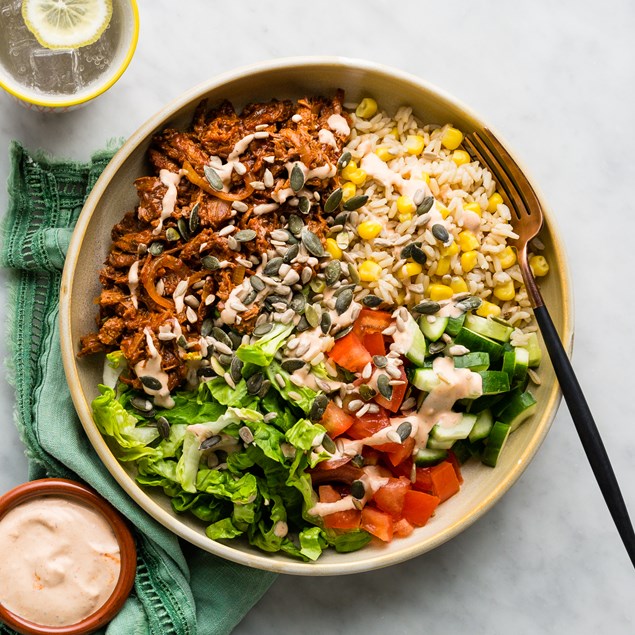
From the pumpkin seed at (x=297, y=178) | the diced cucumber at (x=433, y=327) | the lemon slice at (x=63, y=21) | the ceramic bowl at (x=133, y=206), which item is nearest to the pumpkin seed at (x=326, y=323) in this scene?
the diced cucumber at (x=433, y=327)

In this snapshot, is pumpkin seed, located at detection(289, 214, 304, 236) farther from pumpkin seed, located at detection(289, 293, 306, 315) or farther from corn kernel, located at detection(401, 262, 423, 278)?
corn kernel, located at detection(401, 262, 423, 278)

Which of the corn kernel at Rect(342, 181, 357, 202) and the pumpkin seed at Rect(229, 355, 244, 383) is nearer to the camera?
the pumpkin seed at Rect(229, 355, 244, 383)

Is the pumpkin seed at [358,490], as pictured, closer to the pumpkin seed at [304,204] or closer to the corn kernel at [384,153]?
the pumpkin seed at [304,204]

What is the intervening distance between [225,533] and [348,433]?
0.59m

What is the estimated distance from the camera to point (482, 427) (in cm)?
302

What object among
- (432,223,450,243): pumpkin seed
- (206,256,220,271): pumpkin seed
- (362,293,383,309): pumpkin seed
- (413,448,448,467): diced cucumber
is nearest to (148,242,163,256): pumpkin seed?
(206,256,220,271): pumpkin seed

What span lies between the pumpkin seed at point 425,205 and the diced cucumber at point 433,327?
39 cm

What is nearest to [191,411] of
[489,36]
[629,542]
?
[629,542]

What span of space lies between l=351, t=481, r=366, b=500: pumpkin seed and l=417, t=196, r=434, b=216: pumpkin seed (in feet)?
3.35

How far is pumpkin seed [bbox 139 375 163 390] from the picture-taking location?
284 centimetres

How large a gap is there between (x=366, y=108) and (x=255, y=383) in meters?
1.16

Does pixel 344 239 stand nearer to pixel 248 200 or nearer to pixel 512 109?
pixel 248 200

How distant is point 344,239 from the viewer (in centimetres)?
297

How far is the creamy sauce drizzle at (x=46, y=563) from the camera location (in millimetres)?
2883
